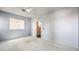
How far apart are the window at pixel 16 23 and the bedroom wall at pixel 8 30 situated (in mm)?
75

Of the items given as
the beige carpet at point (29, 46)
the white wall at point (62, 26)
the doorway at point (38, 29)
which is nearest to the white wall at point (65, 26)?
the white wall at point (62, 26)

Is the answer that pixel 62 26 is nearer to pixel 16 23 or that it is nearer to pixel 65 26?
pixel 65 26

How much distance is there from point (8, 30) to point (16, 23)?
0.84 feet

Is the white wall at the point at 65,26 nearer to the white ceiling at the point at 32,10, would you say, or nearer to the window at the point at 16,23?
the white ceiling at the point at 32,10

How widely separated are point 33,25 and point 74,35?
1030mm

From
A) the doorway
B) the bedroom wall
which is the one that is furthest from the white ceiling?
the doorway

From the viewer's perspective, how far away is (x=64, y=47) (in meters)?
1.75

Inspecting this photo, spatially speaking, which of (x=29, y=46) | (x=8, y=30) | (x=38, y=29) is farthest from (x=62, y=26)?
(x=8, y=30)

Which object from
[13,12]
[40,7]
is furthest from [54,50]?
[13,12]

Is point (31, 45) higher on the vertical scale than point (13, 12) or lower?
lower

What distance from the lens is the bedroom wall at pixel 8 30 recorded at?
5.75ft

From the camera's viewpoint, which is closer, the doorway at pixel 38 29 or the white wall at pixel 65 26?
the white wall at pixel 65 26

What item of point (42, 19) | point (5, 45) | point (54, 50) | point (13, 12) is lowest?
point (54, 50)
